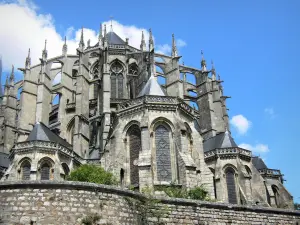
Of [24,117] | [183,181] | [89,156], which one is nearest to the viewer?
→ [183,181]

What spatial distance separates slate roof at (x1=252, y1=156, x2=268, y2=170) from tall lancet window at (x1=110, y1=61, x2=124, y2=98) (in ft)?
41.0

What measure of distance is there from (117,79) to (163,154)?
1509 centimetres

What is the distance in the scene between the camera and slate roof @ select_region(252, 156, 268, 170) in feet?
102

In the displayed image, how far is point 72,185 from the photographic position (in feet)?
31.8

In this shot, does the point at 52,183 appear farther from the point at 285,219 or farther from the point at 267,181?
the point at 267,181

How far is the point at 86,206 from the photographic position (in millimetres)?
9695

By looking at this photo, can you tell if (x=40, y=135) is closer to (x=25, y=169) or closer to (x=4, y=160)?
(x=25, y=169)

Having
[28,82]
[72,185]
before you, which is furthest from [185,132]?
[28,82]

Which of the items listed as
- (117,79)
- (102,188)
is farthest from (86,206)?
(117,79)

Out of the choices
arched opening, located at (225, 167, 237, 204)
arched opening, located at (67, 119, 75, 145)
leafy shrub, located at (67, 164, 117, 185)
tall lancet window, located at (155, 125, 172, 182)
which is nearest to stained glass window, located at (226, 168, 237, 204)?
arched opening, located at (225, 167, 237, 204)

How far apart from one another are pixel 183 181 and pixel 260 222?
833cm

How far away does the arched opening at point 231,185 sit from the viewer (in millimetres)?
24484

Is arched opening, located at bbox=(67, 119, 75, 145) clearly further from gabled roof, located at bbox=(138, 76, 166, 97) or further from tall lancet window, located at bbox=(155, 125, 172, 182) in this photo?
tall lancet window, located at bbox=(155, 125, 172, 182)

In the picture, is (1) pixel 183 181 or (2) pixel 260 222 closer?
(2) pixel 260 222
